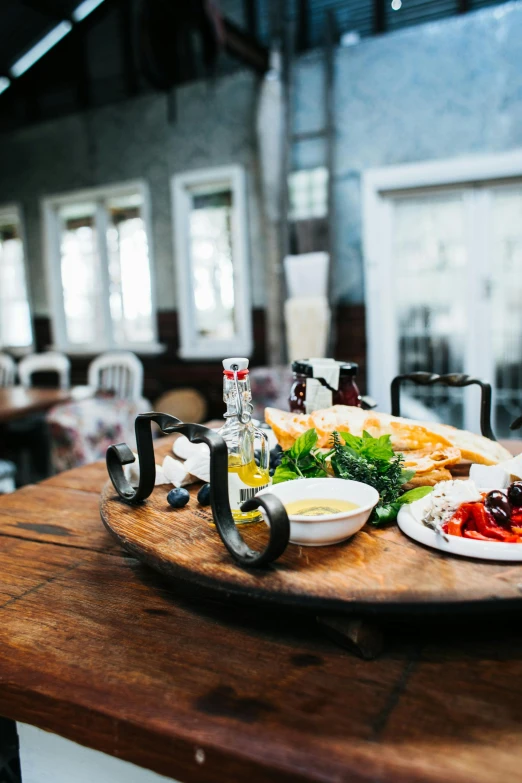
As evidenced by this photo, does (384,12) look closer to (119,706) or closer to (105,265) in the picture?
(105,265)

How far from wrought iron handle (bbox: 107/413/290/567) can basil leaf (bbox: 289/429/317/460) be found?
26 cm

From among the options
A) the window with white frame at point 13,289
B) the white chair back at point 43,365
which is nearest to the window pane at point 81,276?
the window with white frame at point 13,289

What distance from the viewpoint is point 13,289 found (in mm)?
6812

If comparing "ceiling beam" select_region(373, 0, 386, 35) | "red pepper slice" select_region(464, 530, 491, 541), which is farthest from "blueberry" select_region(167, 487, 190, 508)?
"ceiling beam" select_region(373, 0, 386, 35)

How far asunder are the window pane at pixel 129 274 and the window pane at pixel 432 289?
2545mm

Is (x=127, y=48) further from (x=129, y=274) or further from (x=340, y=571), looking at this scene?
(x=340, y=571)

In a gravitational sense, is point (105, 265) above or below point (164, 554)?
above

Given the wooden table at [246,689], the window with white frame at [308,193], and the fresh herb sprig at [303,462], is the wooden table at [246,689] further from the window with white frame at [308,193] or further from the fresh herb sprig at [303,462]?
the window with white frame at [308,193]

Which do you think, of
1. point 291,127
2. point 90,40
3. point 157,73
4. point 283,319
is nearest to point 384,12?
point 291,127

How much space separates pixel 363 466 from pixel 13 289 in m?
6.67

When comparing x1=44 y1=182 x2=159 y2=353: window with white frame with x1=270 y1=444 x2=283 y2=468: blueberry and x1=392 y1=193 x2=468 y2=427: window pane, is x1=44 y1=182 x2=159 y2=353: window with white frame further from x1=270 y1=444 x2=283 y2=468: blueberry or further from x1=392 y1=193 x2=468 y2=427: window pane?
x1=270 y1=444 x2=283 y2=468: blueberry

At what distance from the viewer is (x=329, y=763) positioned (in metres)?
0.61

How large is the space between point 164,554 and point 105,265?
5.65 metres

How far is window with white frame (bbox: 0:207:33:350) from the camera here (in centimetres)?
666
